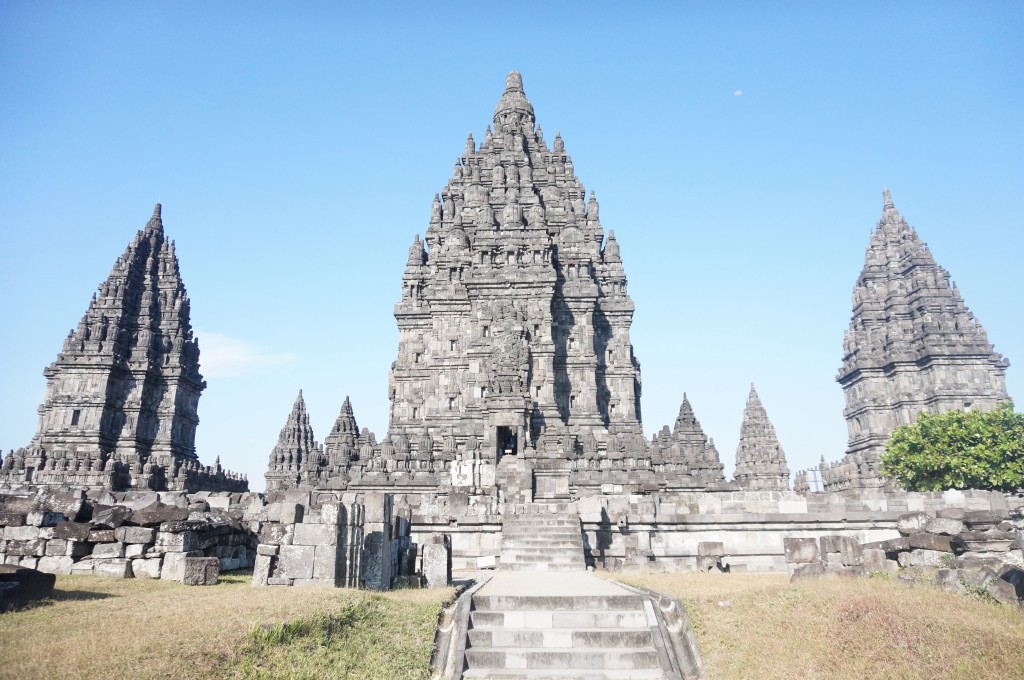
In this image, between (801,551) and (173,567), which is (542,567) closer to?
(801,551)

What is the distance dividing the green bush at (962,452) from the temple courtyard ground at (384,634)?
3207cm

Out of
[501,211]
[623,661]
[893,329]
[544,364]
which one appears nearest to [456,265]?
[501,211]

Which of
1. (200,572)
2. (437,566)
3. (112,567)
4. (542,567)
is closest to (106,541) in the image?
(112,567)

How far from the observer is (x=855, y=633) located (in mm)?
8492

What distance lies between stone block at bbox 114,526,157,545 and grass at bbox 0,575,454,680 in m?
2.77

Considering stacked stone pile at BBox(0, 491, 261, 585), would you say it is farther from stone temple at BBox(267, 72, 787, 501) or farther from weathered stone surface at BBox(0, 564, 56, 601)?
stone temple at BBox(267, 72, 787, 501)

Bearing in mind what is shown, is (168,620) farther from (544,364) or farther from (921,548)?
(544,364)

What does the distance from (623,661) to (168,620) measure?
574 cm

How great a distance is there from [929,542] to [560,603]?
8189mm

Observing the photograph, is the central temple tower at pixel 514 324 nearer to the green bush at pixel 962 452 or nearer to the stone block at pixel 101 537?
the green bush at pixel 962 452

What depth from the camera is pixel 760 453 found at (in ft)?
195

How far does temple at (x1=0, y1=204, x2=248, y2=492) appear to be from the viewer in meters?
45.5

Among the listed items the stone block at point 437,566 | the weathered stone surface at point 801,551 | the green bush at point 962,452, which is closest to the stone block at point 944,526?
the weathered stone surface at point 801,551

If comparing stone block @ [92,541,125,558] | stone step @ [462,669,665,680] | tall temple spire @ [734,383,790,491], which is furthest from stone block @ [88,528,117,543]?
tall temple spire @ [734,383,790,491]
